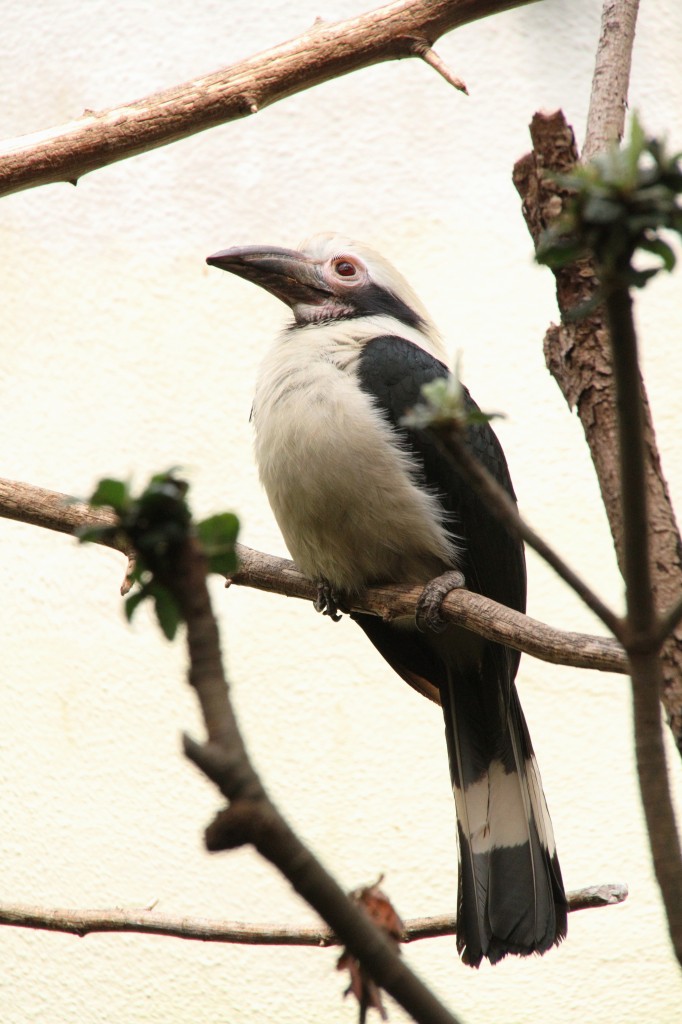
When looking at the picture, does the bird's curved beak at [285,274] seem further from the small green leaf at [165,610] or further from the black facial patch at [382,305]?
the small green leaf at [165,610]

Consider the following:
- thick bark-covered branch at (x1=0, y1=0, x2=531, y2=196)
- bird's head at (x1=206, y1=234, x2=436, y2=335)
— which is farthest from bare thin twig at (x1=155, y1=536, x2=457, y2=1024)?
bird's head at (x1=206, y1=234, x2=436, y2=335)

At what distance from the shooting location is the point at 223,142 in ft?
11.7

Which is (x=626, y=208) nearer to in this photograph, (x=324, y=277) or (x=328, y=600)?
(x=328, y=600)

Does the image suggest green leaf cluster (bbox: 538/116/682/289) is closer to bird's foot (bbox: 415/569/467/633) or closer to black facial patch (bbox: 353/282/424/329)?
bird's foot (bbox: 415/569/467/633)

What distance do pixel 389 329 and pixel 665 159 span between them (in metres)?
1.74

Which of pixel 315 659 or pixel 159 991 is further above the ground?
pixel 315 659

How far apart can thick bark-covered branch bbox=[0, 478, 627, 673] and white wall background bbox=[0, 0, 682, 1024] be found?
3.50 ft

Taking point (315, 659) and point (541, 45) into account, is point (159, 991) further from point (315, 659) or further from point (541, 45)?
point (541, 45)

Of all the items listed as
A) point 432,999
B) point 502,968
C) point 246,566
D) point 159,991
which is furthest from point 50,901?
point 432,999

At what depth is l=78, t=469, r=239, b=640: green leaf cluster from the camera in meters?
0.55

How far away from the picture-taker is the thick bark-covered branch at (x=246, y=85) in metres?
1.99

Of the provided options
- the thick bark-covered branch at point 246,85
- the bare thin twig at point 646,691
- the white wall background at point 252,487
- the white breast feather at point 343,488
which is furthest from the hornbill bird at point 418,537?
the bare thin twig at point 646,691

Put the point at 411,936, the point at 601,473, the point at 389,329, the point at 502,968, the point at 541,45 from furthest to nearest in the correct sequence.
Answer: the point at 541,45 → the point at 502,968 → the point at 389,329 → the point at 601,473 → the point at 411,936

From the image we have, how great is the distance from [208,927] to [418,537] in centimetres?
76
